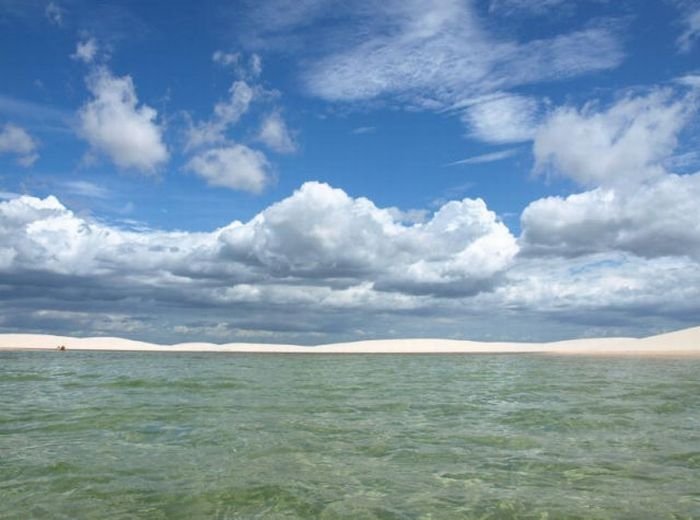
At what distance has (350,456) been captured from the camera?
12.7 m

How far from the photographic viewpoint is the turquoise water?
30.5 ft

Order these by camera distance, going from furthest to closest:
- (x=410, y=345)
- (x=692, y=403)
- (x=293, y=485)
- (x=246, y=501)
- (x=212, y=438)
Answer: (x=410, y=345) → (x=692, y=403) → (x=212, y=438) → (x=293, y=485) → (x=246, y=501)

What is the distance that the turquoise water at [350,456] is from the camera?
929cm

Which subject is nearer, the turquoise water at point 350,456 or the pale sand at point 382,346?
the turquoise water at point 350,456

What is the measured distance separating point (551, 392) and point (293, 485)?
18.6 m

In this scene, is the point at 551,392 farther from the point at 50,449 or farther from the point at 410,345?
the point at 410,345

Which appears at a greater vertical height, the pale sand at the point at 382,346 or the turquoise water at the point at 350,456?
the pale sand at the point at 382,346

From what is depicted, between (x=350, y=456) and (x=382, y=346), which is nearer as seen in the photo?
(x=350, y=456)

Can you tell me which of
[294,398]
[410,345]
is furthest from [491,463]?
[410,345]

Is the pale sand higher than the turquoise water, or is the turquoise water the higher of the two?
the pale sand

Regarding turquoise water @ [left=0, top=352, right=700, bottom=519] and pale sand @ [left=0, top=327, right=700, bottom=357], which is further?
pale sand @ [left=0, top=327, right=700, bottom=357]

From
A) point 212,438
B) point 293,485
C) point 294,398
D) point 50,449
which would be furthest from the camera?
point 294,398

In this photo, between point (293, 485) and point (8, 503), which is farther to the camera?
point (293, 485)

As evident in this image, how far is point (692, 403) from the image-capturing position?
21.5m
